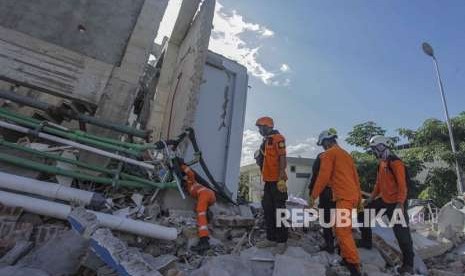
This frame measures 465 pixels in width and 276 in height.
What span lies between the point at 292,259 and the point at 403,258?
5.58 ft

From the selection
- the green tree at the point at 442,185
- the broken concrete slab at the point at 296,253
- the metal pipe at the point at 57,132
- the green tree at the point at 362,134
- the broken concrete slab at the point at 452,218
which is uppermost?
the green tree at the point at 362,134

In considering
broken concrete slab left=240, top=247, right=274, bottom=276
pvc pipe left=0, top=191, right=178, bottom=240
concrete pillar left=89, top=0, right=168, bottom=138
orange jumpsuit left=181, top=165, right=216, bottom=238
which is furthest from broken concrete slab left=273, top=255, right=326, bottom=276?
concrete pillar left=89, top=0, right=168, bottom=138

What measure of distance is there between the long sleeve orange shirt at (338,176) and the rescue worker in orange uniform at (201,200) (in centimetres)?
131

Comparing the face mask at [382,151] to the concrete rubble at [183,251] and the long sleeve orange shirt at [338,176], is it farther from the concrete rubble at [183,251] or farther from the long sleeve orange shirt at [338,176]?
the concrete rubble at [183,251]

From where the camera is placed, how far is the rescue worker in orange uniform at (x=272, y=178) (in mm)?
3887

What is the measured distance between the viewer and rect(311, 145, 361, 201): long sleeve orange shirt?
364 centimetres

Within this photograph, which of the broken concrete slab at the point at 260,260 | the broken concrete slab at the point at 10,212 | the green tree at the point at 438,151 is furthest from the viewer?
the green tree at the point at 438,151

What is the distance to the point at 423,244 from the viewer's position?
4.62 metres

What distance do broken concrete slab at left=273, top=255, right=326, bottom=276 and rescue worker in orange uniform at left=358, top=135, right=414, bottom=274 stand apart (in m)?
1.46

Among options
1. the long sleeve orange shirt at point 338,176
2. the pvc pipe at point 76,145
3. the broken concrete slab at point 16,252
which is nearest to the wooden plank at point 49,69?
the pvc pipe at point 76,145

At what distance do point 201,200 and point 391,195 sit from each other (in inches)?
96.3

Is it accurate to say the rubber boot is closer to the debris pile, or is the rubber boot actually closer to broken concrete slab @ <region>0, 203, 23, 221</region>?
the debris pile

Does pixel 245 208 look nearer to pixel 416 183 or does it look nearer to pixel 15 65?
pixel 15 65

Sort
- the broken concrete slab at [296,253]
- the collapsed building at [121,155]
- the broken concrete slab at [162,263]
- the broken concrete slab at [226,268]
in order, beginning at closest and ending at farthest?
the broken concrete slab at [226,268], the broken concrete slab at [162,263], the collapsed building at [121,155], the broken concrete slab at [296,253]
